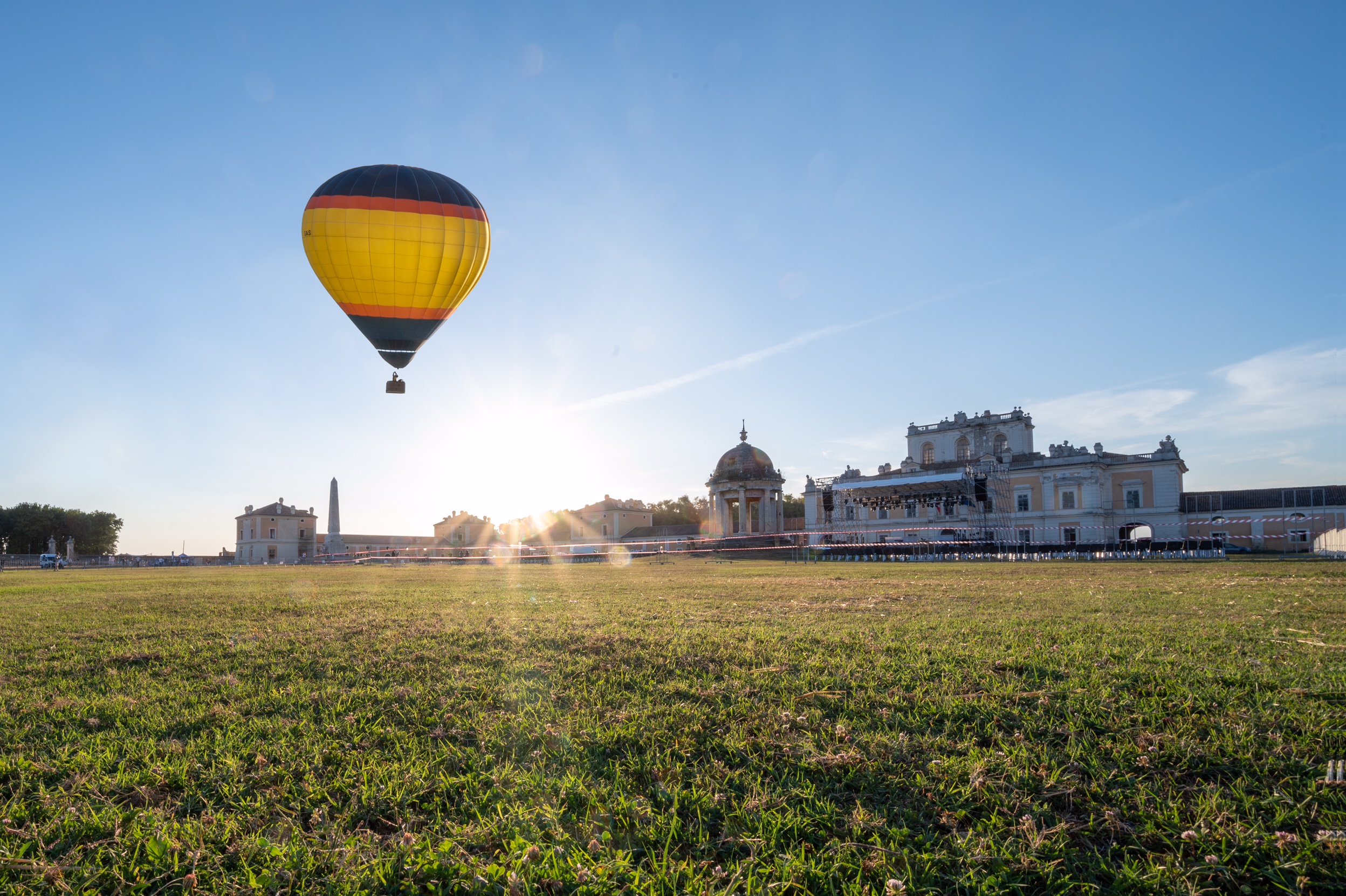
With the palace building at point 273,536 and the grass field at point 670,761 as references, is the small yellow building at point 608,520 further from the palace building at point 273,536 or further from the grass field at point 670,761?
the grass field at point 670,761

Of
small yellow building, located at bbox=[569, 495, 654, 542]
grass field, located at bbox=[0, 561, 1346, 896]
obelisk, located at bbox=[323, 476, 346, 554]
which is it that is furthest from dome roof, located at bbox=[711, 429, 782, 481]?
grass field, located at bbox=[0, 561, 1346, 896]

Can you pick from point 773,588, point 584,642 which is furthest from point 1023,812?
point 773,588

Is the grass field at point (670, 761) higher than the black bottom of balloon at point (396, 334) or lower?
lower

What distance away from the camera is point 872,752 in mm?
3844

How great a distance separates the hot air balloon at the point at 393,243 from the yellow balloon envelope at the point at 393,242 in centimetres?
2

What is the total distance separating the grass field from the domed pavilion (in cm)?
6693

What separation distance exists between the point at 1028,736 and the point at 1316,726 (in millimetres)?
1588

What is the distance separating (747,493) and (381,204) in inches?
2326

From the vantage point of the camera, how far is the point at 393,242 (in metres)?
19.5

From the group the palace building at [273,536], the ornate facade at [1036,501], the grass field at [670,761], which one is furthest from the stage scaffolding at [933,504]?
the palace building at [273,536]

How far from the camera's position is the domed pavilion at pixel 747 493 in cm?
7519

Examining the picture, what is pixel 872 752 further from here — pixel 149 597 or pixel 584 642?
pixel 149 597

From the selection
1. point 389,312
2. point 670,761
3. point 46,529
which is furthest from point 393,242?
point 46,529

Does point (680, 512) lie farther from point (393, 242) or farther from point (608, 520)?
point (393, 242)
